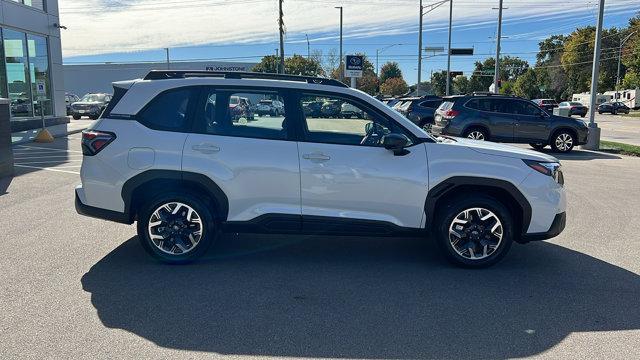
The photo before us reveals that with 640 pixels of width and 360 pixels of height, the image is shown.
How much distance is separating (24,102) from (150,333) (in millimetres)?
21845

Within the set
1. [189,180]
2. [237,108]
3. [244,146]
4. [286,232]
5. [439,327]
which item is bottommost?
[439,327]

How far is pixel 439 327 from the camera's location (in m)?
4.04

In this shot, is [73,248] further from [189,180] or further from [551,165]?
[551,165]

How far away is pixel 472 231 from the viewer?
5.31m

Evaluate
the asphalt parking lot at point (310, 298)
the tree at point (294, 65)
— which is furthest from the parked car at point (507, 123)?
the tree at point (294, 65)

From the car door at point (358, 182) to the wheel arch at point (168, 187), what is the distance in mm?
838

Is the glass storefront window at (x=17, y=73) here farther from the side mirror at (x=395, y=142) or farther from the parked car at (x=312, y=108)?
the side mirror at (x=395, y=142)

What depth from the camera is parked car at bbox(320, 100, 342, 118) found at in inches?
211

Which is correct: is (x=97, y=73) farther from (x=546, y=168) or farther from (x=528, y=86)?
(x=546, y=168)

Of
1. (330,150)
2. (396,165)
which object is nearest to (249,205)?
(330,150)

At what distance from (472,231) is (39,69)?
77.9ft

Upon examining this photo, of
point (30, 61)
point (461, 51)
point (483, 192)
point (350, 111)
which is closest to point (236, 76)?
point (350, 111)

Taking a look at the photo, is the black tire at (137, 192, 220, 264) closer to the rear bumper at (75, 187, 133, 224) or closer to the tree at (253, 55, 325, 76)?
the rear bumper at (75, 187, 133, 224)

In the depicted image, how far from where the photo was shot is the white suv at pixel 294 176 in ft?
16.9
